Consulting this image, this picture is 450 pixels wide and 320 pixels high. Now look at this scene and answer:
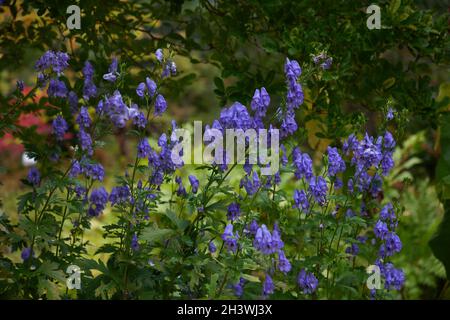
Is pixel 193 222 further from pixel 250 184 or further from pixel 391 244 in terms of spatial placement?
pixel 391 244

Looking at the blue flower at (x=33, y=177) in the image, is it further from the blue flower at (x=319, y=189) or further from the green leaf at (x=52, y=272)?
the blue flower at (x=319, y=189)

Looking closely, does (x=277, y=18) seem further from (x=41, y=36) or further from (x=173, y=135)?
(x=41, y=36)

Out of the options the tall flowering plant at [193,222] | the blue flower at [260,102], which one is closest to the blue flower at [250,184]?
the tall flowering plant at [193,222]

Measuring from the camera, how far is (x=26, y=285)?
2619 mm

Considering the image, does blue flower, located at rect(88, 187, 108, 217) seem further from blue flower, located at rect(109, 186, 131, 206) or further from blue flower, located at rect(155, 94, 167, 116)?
blue flower, located at rect(155, 94, 167, 116)

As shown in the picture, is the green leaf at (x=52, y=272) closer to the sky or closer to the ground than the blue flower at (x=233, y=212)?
closer to the ground

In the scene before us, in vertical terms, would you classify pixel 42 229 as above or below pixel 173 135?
below

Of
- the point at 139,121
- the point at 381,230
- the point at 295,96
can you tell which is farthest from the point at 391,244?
the point at 139,121

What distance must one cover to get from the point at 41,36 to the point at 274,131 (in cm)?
186

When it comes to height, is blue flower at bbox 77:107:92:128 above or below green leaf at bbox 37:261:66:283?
above

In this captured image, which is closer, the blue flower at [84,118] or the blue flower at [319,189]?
the blue flower at [319,189]

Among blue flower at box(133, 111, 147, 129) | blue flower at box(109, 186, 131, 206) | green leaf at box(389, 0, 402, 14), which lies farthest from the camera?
green leaf at box(389, 0, 402, 14)

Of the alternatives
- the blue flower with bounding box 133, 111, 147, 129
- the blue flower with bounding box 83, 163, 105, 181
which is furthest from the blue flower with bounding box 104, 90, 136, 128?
the blue flower with bounding box 83, 163, 105, 181

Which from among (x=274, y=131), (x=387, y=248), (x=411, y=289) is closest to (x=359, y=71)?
(x=387, y=248)
